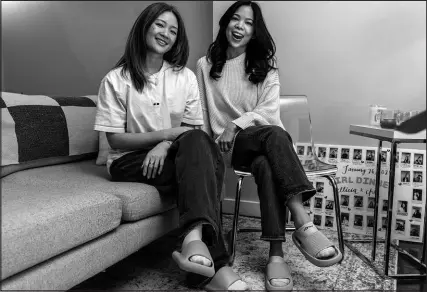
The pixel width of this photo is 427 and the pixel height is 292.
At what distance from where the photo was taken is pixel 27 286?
2.74ft

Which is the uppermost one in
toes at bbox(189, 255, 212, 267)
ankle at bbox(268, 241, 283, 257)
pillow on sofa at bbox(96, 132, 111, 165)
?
pillow on sofa at bbox(96, 132, 111, 165)

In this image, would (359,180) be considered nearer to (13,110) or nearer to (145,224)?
(145,224)

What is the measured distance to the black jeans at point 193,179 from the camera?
114 centimetres

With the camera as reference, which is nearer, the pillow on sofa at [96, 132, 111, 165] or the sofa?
the sofa

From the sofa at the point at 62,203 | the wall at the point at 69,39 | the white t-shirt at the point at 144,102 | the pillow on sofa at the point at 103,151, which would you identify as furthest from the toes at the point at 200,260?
the wall at the point at 69,39

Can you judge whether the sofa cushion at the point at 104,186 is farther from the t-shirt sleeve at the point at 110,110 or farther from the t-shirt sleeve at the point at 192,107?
the t-shirt sleeve at the point at 192,107

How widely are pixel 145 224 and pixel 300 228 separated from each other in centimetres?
47

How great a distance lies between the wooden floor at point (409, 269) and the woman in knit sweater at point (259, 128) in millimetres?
323

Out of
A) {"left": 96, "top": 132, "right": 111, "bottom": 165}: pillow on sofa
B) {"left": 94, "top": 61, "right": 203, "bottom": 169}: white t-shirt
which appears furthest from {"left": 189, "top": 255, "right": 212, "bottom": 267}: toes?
{"left": 96, "top": 132, "right": 111, "bottom": 165}: pillow on sofa

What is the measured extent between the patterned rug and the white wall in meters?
0.67

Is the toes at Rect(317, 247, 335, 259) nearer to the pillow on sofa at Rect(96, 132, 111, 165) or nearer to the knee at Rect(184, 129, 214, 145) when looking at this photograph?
the knee at Rect(184, 129, 214, 145)

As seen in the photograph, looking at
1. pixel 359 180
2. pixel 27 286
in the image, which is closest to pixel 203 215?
pixel 27 286

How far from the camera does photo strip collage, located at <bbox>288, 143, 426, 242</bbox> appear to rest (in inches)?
69.0

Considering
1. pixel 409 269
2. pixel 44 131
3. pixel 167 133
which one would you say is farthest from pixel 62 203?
pixel 409 269
